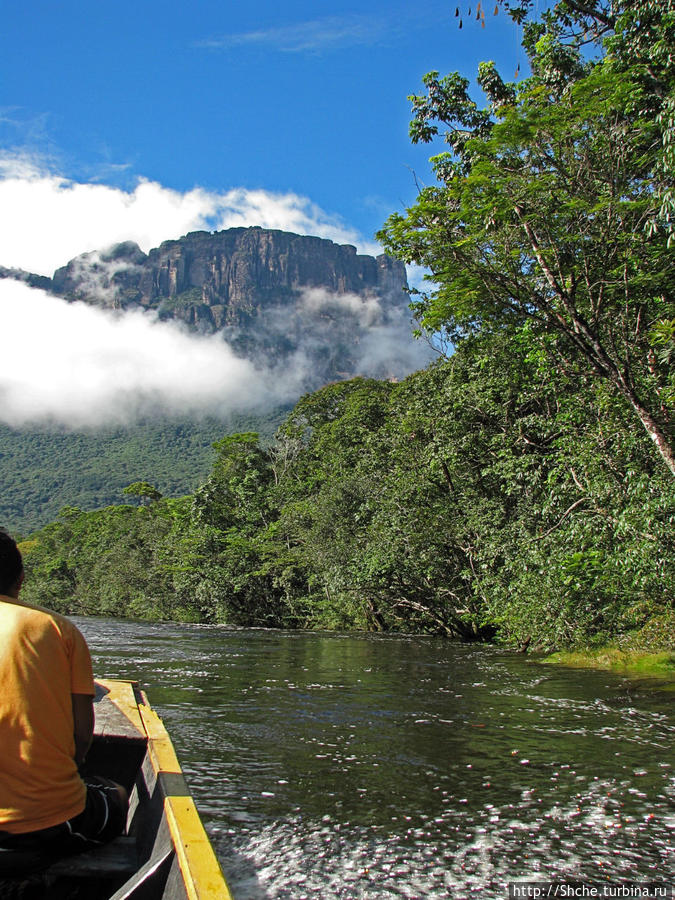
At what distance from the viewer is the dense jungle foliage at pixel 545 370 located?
35.7ft

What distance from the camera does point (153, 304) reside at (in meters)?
178

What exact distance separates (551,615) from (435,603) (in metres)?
9.42

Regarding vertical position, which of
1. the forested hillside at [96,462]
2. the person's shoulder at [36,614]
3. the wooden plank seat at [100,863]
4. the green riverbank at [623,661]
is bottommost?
the green riverbank at [623,661]

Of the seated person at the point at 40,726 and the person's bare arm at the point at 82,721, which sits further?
the person's bare arm at the point at 82,721

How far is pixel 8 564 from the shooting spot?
9.42 ft

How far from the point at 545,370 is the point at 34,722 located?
13640 millimetres

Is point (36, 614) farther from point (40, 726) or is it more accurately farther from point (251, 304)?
point (251, 304)

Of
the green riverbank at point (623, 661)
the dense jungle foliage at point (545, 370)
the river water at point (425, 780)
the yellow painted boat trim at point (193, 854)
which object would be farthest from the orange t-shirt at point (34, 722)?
the green riverbank at point (623, 661)

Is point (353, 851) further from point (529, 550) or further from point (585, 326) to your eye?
point (529, 550)

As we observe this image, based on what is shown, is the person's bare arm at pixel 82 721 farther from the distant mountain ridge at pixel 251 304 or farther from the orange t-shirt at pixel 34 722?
the distant mountain ridge at pixel 251 304

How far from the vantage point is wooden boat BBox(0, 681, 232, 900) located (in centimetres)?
250

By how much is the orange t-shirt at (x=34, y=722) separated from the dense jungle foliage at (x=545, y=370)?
7379mm

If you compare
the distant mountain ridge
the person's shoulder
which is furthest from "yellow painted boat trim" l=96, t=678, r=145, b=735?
the distant mountain ridge

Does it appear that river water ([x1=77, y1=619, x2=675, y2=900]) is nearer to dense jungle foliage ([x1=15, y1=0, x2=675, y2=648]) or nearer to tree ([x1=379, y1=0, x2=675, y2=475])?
dense jungle foliage ([x1=15, y1=0, x2=675, y2=648])
